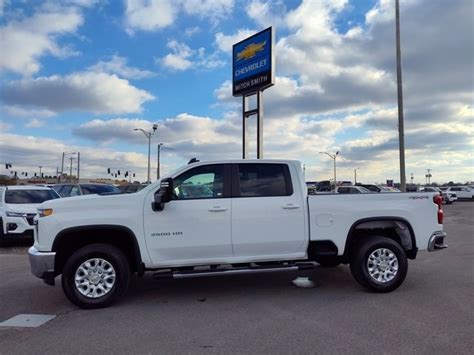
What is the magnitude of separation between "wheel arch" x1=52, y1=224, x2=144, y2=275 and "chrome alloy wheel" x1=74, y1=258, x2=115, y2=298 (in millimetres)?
371

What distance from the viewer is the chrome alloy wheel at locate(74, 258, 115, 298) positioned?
5930mm

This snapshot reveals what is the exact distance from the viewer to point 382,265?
660 centimetres

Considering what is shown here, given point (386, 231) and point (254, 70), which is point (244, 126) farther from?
point (386, 231)

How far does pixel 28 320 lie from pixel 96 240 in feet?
4.38

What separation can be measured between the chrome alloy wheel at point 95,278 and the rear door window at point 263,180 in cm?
208

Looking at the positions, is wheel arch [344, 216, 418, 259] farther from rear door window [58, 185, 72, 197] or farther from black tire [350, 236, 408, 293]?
rear door window [58, 185, 72, 197]

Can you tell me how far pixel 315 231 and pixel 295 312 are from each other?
1332mm

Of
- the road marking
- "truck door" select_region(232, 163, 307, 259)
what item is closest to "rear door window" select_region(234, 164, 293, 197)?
"truck door" select_region(232, 163, 307, 259)

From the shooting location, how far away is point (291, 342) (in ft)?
15.0

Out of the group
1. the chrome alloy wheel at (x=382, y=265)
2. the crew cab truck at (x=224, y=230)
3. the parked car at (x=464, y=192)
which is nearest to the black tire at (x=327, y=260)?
the crew cab truck at (x=224, y=230)

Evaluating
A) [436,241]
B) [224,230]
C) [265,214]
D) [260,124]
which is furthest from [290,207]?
[260,124]

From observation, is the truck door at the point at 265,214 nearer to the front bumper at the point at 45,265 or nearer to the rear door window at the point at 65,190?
the front bumper at the point at 45,265

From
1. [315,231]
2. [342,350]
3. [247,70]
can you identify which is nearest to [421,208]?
[315,231]

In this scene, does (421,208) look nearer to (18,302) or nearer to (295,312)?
(295,312)
